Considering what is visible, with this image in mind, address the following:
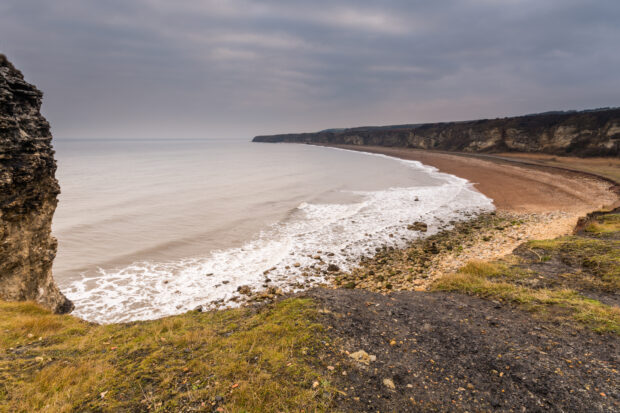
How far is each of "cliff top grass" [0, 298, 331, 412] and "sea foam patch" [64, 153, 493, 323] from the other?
3.17 metres

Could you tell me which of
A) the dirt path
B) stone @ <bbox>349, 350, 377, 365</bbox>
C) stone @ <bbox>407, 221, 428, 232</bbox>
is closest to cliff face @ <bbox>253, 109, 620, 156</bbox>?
stone @ <bbox>407, 221, 428, 232</bbox>

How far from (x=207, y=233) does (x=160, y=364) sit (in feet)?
44.4

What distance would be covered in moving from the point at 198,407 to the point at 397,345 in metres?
4.10

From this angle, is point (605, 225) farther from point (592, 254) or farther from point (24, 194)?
point (24, 194)

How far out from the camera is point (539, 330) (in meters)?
6.07

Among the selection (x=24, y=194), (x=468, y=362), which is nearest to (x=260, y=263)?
(x=24, y=194)

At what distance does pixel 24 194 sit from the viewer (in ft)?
25.7

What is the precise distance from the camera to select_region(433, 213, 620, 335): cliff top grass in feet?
22.0

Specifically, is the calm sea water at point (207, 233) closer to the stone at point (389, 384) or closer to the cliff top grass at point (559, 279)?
the cliff top grass at point (559, 279)

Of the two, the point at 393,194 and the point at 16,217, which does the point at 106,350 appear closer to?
the point at 16,217

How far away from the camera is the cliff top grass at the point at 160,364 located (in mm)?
4098

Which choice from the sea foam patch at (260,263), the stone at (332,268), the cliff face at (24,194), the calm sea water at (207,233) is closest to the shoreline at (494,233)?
the stone at (332,268)

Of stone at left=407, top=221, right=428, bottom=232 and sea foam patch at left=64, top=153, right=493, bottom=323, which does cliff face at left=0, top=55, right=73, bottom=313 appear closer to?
sea foam patch at left=64, top=153, right=493, bottom=323

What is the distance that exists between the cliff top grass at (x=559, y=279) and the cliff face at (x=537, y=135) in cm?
6064
